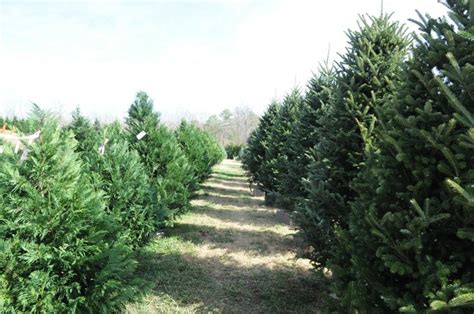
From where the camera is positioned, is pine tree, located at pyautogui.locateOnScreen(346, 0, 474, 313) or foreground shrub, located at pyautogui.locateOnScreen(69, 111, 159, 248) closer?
pine tree, located at pyautogui.locateOnScreen(346, 0, 474, 313)

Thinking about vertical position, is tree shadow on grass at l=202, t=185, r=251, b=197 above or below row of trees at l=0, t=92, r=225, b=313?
below

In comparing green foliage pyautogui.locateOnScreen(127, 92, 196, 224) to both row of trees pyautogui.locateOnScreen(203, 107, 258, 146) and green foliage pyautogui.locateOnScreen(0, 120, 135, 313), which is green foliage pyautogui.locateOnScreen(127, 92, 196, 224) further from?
row of trees pyautogui.locateOnScreen(203, 107, 258, 146)

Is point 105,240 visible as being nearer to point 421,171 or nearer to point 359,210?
point 359,210

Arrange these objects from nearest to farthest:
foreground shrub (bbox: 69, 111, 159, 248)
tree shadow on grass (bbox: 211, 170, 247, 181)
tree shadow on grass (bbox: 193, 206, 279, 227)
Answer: foreground shrub (bbox: 69, 111, 159, 248)
tree shadow on grass (bbox: 193, 206, 279, 227)
tree shadow on grass (bbox: 211, 170, 247, 181)

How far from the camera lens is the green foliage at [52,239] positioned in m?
3.60

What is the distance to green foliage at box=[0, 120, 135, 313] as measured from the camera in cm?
360

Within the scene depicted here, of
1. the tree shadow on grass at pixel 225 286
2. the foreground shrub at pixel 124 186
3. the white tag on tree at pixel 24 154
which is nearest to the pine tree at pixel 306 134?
the tree shadow on grass at pixel 225 286

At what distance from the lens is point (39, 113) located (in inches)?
165

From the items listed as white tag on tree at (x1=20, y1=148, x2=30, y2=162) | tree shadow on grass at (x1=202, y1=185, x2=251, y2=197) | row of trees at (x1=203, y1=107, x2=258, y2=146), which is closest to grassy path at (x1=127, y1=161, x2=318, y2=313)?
white tag on tree at (x1=20, y1=148, x2=30, y2=162)

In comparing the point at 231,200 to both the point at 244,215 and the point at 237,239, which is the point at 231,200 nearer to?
the point at 244,215

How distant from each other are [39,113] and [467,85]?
4509 millimetres

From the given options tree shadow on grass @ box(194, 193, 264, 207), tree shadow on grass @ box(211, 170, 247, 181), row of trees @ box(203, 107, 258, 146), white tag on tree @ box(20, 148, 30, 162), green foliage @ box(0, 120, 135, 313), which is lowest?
tree shadow on grass @ box(194, 193, 264, 207)

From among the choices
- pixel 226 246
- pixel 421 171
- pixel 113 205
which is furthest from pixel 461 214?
pixel 226 246

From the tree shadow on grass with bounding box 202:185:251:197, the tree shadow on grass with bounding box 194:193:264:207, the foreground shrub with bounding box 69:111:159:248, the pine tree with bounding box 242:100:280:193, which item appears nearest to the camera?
the foreground shrub with bounding box 69:111:159:248
